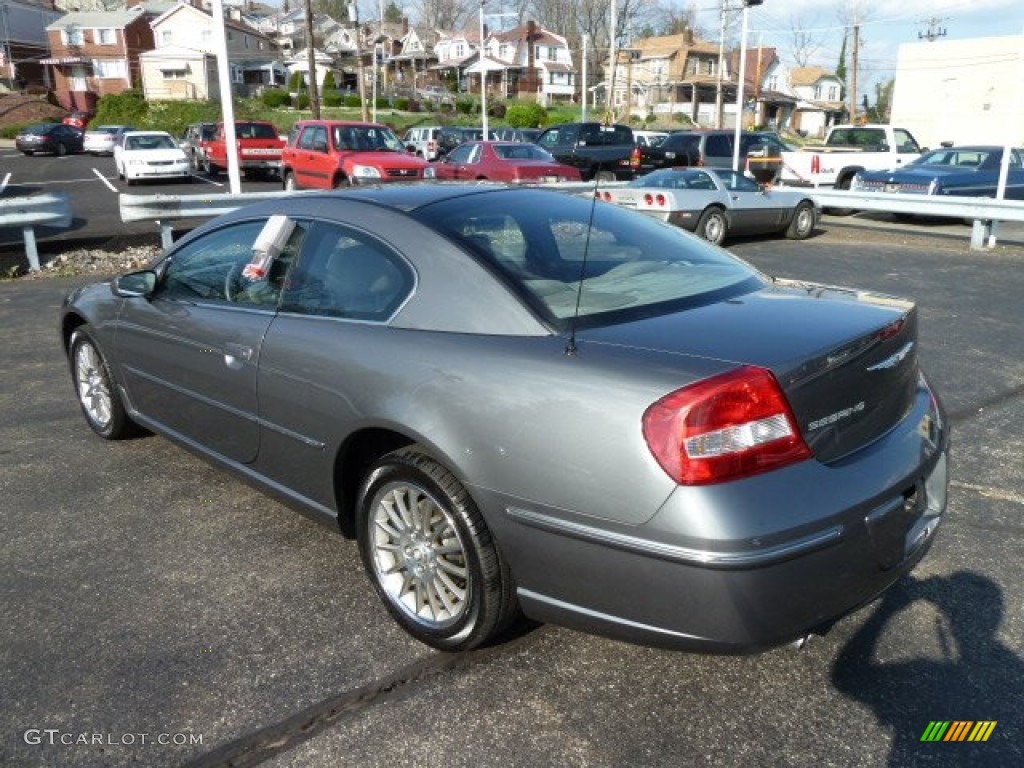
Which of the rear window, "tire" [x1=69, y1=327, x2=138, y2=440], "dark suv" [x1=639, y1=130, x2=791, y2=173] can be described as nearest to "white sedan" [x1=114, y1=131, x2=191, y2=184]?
the rear window

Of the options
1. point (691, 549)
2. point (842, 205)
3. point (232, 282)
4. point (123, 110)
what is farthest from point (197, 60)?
point (691, 549)

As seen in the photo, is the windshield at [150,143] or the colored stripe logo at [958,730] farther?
the windshield at [150,143]

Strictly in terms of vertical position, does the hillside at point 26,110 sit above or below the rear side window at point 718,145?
above

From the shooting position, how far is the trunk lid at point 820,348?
243 cm

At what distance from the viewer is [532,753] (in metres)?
2.44

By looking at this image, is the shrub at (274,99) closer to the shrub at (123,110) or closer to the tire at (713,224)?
the shrub at (123,110)

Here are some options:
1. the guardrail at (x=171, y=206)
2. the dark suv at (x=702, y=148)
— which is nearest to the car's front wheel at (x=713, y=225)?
the guardrail at (x=171, y=206)

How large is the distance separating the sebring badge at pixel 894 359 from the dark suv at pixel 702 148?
19.8m

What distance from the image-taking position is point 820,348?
2518 mm

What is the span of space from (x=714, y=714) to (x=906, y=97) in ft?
180

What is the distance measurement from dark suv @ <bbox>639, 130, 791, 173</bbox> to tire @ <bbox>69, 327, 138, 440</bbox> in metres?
19.1

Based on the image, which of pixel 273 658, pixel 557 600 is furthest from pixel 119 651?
pixel 557 600

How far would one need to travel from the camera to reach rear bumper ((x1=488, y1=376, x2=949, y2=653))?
7.37 feet

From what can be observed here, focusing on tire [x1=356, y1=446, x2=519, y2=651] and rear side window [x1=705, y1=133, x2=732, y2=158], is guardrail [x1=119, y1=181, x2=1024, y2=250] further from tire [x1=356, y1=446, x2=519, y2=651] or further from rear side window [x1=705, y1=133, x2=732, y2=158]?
rear side window [x1=705, y1=133, x2=732, y2=158]
